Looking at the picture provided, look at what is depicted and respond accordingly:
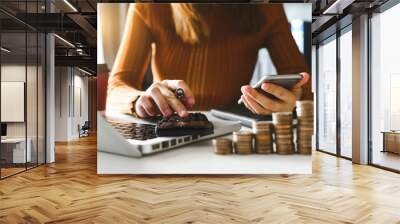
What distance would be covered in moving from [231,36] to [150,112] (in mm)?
1778

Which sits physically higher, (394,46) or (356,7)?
(356,7)

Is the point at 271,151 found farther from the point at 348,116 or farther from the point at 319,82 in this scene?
the point at 319,82

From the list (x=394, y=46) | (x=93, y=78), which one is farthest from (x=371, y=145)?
(x=93, y=78)

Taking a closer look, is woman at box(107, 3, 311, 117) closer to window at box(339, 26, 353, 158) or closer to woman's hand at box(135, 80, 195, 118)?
woman's hand at box(135, 80, 195, 118)

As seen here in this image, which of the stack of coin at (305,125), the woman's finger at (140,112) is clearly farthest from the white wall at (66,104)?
the stack of coin at (305,125)

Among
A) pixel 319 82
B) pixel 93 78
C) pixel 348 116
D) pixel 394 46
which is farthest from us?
pixel 93 78

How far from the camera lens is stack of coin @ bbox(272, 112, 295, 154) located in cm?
612

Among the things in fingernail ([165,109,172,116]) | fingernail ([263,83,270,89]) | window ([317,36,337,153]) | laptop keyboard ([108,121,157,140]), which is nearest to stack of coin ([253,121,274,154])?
fingernail ([263,83,270,89])

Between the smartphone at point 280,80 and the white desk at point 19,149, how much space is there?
3.98 meters

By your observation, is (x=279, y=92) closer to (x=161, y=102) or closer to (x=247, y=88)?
(x=247, y=88)

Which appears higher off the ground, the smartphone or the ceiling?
the ceiling

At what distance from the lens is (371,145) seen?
766cm

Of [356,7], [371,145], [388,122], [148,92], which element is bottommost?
[371,145]

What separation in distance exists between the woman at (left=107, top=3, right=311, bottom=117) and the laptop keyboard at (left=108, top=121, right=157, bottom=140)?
0.21 m
